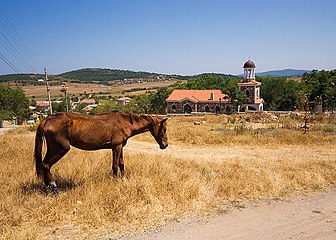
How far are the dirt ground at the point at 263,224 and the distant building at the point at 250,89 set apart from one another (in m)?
53.5

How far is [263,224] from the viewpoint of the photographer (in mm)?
5289

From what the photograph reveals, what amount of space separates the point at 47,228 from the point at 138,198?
1730 mm

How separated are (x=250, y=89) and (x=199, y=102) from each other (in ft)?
33.8

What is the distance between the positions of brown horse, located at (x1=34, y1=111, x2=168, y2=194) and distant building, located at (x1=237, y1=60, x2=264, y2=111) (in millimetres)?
53271

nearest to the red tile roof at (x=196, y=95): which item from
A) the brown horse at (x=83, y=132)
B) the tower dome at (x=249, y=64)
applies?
the tower dome at (x=249, y=64)

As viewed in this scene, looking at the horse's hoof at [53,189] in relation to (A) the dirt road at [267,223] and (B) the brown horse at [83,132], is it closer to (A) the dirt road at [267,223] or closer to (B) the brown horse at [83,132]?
(B) the brown horse at [83,132]

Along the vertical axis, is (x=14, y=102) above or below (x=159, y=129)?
below

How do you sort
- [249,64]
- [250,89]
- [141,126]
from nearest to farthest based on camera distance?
[141,126]
[250,89]
[249,64]

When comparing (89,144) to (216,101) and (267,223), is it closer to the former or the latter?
(267,223)

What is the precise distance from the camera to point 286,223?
5.34 metres

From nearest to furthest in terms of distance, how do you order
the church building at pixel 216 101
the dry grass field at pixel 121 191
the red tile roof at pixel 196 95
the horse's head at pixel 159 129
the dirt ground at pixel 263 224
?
the dirt ground at pixel 263 224 < the dry grass field at pixel 121 191 < the horse's head at pixel 159 129 < the church building at pixel 216 101 < the red tile roof at pixel 196 95

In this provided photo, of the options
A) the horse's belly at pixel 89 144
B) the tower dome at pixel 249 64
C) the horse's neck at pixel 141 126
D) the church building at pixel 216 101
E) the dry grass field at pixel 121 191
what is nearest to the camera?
the dry grass field at pixel 121 191

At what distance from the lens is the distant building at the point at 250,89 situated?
59156 mm

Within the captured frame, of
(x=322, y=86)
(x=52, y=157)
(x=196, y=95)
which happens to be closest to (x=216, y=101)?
(x=196, y=95)
